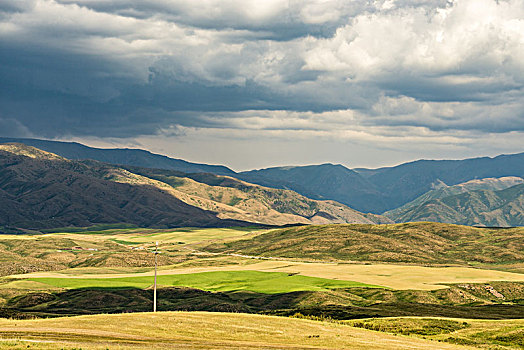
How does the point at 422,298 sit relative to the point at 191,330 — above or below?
below

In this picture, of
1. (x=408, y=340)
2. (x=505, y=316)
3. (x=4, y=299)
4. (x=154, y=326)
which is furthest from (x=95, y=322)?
(x=4, y=299)

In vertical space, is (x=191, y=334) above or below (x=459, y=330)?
above

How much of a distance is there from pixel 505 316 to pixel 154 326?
8342 centimetres

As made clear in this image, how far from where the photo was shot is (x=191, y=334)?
7956cm

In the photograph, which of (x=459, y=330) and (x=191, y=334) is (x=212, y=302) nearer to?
(x=459, y=330)

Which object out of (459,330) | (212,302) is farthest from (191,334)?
(212,302)

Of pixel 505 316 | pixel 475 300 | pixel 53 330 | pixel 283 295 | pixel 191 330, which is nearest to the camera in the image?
pixel 53 330

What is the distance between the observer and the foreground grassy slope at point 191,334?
68812 millimetres

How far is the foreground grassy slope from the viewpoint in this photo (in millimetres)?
68812

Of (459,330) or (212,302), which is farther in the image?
(212,302)

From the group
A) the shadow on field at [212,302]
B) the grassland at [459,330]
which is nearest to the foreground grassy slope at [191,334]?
the grassland at [459,330]

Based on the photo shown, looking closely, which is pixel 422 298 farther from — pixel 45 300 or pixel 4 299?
pixel 4 299

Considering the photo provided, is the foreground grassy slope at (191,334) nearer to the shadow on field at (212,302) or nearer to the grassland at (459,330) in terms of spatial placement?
the grassland at (459,330)

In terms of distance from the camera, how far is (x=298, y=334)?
277ft
